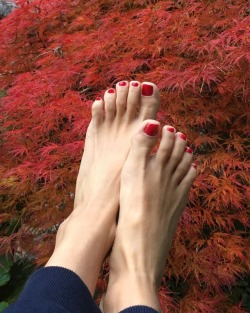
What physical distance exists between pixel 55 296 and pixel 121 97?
742 millimetres

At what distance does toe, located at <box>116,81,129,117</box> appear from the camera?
1510mm

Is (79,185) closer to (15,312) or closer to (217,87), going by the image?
(217,87)

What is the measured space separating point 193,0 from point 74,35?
0.48 metres

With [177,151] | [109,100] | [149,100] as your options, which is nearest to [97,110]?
[109,100]

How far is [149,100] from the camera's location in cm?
147

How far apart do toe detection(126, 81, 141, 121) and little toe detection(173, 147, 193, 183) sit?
214mm

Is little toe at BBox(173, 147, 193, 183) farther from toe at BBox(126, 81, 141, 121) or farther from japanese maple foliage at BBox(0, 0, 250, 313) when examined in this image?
toe at BBox(126, 81, 141, 121)

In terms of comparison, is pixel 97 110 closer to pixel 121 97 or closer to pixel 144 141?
pixel 121 97

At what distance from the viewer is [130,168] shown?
1433 mm

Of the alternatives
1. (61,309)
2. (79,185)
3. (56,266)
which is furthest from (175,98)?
(61,309)

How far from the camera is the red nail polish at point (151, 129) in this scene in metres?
1.36

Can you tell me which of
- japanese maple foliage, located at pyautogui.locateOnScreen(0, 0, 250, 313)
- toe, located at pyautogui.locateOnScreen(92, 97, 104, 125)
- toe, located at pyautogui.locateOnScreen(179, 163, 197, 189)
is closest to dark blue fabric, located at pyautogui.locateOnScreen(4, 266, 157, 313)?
japanese maple foliage, located at pyautogui.locateOnScreen(0, 0, 250, 313)

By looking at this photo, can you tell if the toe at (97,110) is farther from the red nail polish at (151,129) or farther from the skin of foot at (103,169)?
the red nail polish at (151,129)

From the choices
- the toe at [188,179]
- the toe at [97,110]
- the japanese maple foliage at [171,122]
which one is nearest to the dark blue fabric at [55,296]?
the japanese maple foliage at [171,122]
